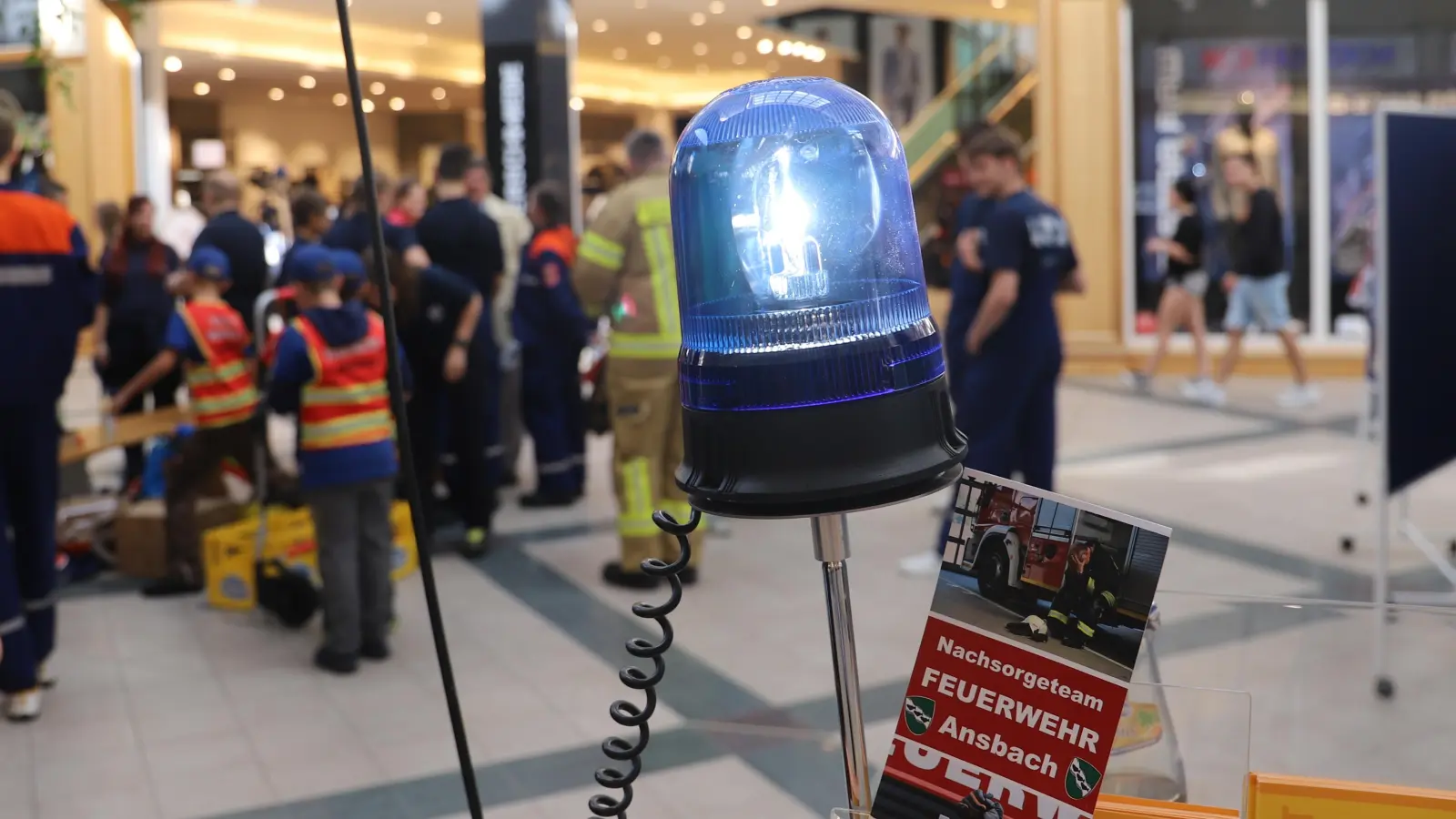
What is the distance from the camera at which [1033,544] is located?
114 cm

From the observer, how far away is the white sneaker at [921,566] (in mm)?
5504

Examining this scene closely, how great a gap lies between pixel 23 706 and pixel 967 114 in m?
12.0

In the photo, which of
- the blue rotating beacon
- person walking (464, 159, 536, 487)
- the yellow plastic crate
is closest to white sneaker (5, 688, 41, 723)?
the yellow plastic crate

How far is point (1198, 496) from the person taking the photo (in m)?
6.80

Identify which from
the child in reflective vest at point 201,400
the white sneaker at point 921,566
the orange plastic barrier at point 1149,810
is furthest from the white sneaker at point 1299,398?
the orange plastic barrier at point 1149,810

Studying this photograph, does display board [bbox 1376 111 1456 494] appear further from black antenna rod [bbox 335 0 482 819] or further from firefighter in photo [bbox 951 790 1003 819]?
black antenna rod [bbox 335 0 482 819]

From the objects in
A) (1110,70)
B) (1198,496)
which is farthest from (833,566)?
(1110,70)

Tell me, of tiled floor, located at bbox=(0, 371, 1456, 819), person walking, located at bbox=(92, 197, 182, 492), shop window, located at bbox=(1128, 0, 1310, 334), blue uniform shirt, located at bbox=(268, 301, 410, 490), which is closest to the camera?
tiled floor, located at bbox=(0, 371, 1456, 819)

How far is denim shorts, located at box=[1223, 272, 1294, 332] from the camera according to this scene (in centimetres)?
950

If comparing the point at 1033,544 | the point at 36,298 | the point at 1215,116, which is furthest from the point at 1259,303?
the point at 1033,544

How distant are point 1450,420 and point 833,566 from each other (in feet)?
11.7

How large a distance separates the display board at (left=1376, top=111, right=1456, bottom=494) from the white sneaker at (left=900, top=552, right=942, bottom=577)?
6.02 ft

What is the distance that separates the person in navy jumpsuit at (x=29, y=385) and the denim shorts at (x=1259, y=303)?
7509 mm

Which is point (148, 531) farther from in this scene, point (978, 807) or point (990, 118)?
point (990, 118)
